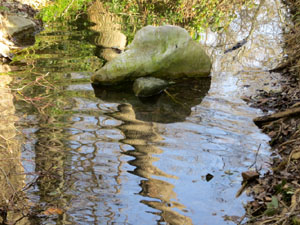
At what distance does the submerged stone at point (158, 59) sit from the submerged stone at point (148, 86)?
415 mm

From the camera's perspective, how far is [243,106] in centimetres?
720

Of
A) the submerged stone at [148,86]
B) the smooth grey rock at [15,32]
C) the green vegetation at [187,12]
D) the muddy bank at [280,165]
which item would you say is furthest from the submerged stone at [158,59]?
the green vegetation at [187,12]

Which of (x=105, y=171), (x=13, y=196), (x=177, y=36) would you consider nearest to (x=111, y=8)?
(x=177, y=36)

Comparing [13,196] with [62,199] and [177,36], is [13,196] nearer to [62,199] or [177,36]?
[62,199]

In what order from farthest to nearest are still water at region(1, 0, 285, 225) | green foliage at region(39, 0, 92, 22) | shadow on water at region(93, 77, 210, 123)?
green foliage at region(39, 0, 92, 22)
shadow on water at region(93, 77, 210, 123)
still water at region(1, 0, 285, 225)

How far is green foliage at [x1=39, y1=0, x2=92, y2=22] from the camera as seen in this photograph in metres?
15.4

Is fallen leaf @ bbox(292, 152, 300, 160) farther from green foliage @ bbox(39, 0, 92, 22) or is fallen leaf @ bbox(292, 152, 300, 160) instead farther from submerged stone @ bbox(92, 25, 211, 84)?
green foliage @ bbox(39, 0, 92, 22)

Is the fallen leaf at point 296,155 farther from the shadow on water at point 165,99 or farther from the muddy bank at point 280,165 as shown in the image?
the shadow on water at point 165,99

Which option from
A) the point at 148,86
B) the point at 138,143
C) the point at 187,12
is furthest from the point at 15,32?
the point at 138,143

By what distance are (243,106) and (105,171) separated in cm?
345

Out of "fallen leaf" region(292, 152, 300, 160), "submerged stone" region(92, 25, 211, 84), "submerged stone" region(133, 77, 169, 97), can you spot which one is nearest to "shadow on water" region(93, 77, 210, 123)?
"submerged stone" region(133, 77, 169, 97)

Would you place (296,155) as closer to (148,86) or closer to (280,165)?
(280,165)

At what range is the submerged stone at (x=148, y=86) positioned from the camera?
7.79 metres

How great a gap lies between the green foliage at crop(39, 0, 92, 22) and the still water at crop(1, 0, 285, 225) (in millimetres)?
5417
